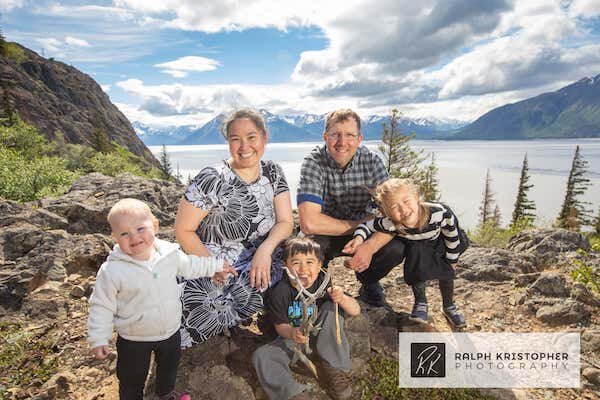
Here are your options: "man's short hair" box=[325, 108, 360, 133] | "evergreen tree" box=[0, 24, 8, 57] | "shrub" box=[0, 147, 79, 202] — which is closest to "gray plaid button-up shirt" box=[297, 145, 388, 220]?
"man's short hair" box=[325, 108, 360, 133]

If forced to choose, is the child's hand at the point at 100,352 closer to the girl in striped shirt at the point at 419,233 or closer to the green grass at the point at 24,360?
the green grass at the point at 24,360

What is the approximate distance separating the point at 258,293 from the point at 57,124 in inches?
2977

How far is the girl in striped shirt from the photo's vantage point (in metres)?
3.70

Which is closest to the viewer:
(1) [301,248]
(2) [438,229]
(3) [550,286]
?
(1) [301,248]

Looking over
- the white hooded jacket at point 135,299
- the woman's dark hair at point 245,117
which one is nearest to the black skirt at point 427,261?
the woman's dark hair at point 245,117

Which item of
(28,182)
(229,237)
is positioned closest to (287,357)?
(229,237)

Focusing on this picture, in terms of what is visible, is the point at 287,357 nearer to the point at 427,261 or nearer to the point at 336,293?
the point at 336,293

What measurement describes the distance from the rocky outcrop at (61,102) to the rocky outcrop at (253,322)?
58251mm

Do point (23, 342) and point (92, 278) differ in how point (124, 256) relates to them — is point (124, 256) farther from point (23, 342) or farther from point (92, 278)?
point (92, 278)

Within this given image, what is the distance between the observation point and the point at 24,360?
11.8ft

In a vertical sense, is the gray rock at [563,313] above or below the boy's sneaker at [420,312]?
below

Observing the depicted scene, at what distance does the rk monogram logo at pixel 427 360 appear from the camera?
3.49 metres

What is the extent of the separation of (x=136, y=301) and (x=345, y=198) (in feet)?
9.45

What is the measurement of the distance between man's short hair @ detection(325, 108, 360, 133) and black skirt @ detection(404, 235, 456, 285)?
5.51ft
